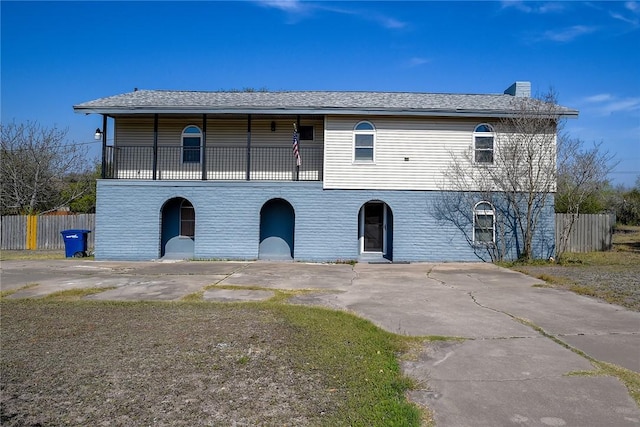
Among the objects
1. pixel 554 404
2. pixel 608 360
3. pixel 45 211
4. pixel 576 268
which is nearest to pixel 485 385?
pixel 554 404

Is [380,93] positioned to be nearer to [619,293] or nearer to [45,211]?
[619,293]

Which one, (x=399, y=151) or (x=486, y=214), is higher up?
(x=399, y=151)

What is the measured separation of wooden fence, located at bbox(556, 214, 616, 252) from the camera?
742 inches

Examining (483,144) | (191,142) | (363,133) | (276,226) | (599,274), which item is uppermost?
(363,133)

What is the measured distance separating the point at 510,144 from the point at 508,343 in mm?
10842

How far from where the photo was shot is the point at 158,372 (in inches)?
182

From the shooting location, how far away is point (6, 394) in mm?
4051

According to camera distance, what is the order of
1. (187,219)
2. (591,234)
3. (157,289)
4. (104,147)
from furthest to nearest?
1. (591,234)
2. (187,219)
3. (104,147)
4. (157,289)

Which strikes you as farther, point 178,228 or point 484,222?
point 178,228

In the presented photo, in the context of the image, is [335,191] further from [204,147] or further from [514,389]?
[514,389]

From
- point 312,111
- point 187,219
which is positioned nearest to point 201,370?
point 312,111

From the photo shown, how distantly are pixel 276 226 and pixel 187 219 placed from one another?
3484 millimetres

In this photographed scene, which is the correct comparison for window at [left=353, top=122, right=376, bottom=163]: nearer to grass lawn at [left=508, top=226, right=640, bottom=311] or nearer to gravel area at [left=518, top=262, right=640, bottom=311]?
grass lawn at [left=508, top=226, right=640, bottom=311]

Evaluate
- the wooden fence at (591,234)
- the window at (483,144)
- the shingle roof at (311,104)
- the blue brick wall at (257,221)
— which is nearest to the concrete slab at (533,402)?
A: the blue brick wall at (257,221)
